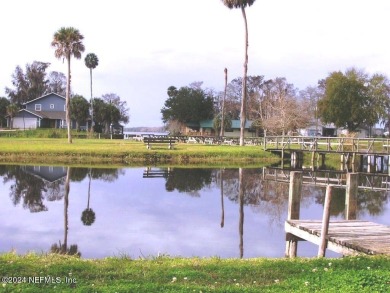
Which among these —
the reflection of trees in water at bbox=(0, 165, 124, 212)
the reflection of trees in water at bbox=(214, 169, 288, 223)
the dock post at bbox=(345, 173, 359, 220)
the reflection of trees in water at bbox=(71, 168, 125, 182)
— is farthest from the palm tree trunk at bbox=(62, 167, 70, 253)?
the dock post at bbox=(345, 173, 359, 220)

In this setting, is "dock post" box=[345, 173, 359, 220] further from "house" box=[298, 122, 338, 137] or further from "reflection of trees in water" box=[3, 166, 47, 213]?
"house" box=[298, 122, 338, 137]

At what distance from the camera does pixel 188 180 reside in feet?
93.6

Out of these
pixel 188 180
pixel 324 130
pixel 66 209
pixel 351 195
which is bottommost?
pixel 66 209

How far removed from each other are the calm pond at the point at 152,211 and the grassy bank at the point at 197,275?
3.30 m

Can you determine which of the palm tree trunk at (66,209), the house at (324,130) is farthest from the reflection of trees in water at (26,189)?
the house at (324,130)

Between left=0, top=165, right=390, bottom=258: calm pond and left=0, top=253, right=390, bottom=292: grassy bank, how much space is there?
330 cm

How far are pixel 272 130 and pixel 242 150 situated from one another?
103 feet

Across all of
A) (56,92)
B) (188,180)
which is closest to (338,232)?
(188,180)

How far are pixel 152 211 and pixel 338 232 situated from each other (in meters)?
8.80

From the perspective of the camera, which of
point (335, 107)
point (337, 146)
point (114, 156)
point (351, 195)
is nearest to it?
point (351, 195)

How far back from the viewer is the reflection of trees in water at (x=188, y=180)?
2545cm

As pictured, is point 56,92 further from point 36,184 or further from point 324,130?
point 36,184

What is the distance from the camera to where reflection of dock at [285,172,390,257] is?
10.2 m

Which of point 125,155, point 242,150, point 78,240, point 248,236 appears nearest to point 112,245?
point 78,240
